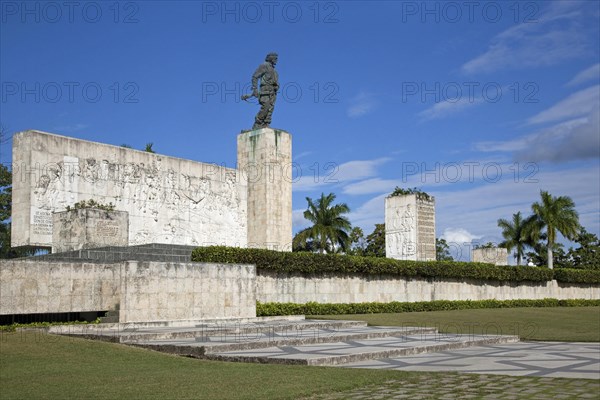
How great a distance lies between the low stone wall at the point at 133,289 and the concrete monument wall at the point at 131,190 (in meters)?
5.96

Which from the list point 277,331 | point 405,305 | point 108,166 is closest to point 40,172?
point 108,166

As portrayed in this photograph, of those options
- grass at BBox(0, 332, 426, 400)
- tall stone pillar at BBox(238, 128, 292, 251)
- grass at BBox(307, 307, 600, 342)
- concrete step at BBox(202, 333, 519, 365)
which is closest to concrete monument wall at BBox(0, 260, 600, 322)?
grass at BBox(0, 332, 426, 400)

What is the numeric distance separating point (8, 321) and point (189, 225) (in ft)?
35.5

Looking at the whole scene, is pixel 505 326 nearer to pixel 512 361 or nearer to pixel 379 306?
pixel 379 306

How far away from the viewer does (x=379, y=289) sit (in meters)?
23.1

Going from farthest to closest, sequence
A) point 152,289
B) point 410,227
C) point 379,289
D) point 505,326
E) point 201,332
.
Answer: point 410,227 → point 379,289 → point 505,326 → point 152,289 → point 201,332

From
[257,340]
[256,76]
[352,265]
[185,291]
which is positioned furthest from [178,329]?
[256,76]

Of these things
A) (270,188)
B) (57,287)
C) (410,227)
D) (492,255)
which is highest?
(270,188)

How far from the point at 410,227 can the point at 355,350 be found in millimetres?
18106

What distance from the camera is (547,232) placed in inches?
1603

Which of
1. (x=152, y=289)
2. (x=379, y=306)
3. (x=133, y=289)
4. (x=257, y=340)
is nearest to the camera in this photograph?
(x=257, y=340)

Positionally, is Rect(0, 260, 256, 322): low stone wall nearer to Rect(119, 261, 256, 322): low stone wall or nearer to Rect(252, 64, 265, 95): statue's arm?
Rect(119, 261, 256, 322): low stone wall

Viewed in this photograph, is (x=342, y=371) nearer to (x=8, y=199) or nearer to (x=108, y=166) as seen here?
(x=108, y=166)

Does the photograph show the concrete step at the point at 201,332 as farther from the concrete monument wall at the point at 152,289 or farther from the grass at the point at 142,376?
the grass at the point at 142,376
